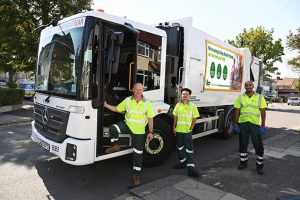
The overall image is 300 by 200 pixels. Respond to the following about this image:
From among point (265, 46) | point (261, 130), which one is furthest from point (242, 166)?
point (265, 46)

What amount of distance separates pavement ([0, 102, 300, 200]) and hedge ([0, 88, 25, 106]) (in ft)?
36.1

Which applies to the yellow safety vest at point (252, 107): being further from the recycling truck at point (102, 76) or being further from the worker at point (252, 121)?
the recycling truck at point (102, 76)

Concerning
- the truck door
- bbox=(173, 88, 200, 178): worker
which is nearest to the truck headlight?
the truck door

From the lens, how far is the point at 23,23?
54.0 feet

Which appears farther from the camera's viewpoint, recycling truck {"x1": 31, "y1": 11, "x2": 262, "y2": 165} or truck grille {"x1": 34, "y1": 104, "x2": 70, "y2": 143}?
truck grille {"x1": 34, "y1": 104, "x2": 70, "y2": 143}

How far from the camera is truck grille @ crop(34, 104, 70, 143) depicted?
13.4 feet

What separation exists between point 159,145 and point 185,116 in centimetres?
80

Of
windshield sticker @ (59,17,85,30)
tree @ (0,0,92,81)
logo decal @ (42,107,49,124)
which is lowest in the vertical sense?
logo decal @ (42,107,49,124)

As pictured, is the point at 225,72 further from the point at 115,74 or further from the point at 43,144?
the point at 43,144

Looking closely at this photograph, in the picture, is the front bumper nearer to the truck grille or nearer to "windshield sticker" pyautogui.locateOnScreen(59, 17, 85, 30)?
the truck grille

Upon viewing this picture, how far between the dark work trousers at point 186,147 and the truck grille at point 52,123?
86.1 inches

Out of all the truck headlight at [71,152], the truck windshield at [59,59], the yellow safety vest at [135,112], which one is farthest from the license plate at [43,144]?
the yellow safety vest at [135,112]

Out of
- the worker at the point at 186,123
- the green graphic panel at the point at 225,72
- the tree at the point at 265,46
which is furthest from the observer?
the tree at the point at 265,46

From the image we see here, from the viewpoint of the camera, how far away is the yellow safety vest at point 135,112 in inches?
164
